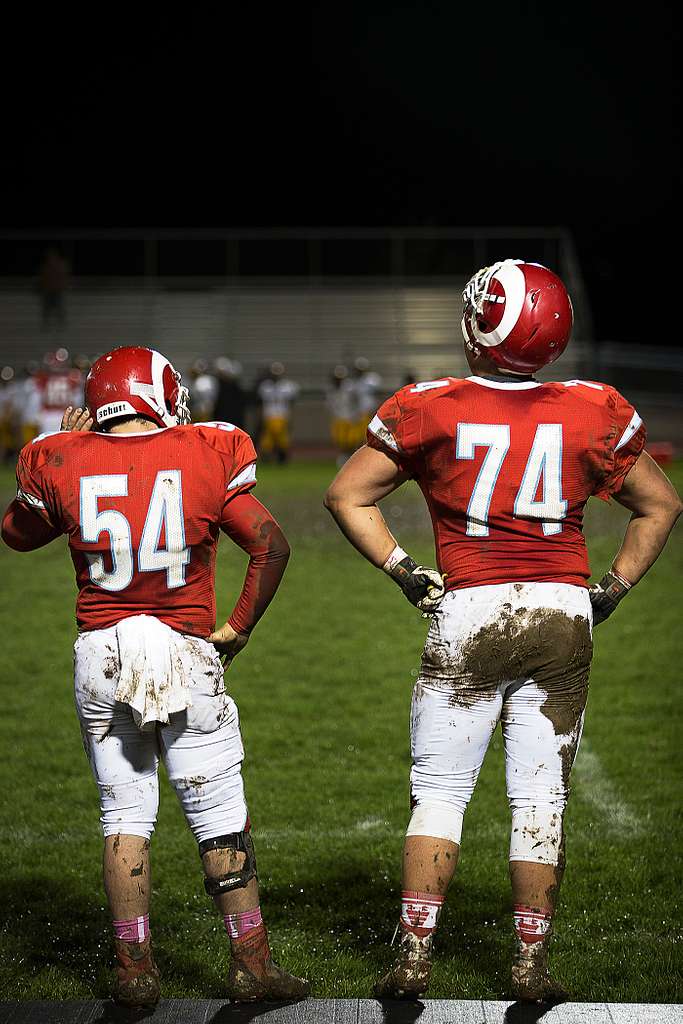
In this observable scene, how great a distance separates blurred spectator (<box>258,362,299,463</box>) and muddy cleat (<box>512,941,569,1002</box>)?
1921cm

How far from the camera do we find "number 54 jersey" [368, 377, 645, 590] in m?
3.00

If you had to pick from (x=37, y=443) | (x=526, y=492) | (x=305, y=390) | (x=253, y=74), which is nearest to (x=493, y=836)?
(x=526, y=492)

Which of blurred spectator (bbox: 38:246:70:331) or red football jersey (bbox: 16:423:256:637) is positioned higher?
red football jersey (bbox: 16:423:256:637)

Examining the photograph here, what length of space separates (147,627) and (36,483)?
18.3 inches

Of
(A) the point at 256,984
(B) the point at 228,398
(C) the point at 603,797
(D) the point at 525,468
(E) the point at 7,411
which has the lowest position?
(E) the point at 7,411

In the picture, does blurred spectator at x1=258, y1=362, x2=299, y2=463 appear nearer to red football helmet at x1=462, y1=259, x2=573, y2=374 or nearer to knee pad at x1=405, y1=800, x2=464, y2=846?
red football helmet at x1=462, y1=259, x2=573, y2=374

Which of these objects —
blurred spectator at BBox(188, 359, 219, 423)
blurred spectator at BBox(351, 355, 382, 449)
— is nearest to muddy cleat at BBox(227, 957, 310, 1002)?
blurred spectator at BBox(188, 359, 219, 423)

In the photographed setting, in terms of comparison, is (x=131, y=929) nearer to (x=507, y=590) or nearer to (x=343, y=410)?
(x=507, y=590)

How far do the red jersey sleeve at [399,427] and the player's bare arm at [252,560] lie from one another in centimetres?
36

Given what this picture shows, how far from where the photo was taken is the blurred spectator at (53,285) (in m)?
27.7

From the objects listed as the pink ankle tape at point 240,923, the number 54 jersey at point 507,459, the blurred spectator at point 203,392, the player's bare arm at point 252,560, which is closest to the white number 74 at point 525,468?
the number 54 jersey at point 507,459

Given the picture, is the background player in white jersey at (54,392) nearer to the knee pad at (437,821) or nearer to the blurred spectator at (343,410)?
the blurred spectator at (343,410)

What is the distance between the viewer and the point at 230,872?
3.02m

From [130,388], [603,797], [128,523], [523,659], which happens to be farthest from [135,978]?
[603,797]
